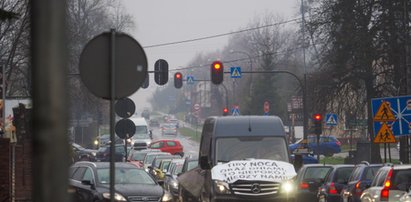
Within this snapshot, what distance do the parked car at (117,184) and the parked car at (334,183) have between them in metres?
6.23

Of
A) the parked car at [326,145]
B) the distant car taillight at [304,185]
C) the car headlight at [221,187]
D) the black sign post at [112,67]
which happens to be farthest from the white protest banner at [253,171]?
the parked car at [326,145]

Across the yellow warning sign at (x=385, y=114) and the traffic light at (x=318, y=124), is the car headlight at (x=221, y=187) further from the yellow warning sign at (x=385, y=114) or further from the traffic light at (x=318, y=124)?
the traffic light at (x=318, y=124)

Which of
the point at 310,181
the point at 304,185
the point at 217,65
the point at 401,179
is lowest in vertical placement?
the point at 304,185

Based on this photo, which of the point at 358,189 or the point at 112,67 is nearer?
the point at 112,67

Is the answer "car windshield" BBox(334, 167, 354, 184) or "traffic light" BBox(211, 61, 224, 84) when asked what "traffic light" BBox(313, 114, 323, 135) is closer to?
"traffic light" BBox(211, 61, 224, 84)

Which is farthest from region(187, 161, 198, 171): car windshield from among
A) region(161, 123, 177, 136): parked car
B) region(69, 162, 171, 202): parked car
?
region(161, 123, 177, 136): parked car

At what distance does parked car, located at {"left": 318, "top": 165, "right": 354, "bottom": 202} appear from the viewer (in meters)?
28.0

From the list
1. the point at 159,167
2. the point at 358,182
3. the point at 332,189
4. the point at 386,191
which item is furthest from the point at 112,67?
the point at 159,167

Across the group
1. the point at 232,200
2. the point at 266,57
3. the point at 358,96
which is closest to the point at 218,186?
the point at 232,200

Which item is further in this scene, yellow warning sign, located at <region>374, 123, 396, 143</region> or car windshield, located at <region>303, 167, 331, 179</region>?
car windshield, located at <region>303, 167, 331, 179</region>

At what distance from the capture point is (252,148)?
22.7 metres

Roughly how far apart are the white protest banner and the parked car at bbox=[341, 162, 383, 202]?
2.63 metres

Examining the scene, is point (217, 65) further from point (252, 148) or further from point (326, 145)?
point (326, 145)

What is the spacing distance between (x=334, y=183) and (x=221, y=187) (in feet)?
23.9
